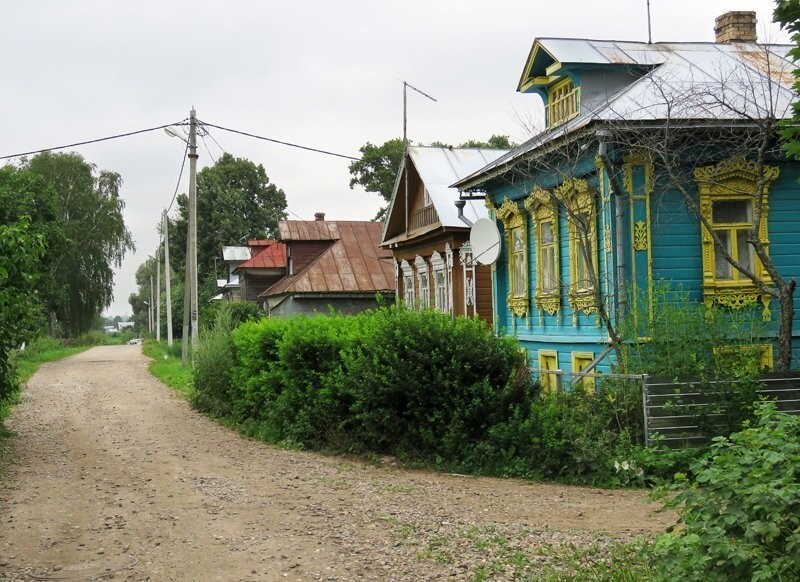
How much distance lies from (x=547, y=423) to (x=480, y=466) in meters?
1.05

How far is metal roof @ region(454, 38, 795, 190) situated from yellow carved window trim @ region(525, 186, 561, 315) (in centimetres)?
95

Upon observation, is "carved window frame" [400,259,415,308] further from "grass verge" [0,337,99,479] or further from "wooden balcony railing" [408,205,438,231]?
"grass verge" [0,337,99,479]

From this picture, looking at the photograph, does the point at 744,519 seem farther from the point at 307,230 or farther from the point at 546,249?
the point at 307,230

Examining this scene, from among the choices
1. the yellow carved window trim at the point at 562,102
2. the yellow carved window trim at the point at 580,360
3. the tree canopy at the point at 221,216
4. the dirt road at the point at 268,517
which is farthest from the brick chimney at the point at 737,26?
the tree canopy at the point at 221,216

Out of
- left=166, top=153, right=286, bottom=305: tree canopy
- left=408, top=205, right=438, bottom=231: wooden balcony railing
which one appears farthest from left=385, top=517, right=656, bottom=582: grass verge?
left=166, top=153, right=286, bottom=305: tree canopy

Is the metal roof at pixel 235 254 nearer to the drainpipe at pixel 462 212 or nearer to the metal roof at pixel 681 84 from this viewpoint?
the drainpipe at pixel 462 212

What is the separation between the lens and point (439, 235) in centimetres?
2314

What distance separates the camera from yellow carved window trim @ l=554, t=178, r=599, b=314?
1411 centimetres

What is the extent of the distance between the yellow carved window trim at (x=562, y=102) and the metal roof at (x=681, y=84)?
28 cm

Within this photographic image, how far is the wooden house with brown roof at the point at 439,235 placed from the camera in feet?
72.9

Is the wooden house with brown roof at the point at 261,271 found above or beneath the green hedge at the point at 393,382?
above

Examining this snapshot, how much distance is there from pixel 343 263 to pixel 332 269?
663 millimetres

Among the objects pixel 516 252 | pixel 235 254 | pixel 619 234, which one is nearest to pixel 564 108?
pixel 516 252

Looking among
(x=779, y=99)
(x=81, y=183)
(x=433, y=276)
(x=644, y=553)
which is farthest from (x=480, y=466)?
(x=81, y=183)
